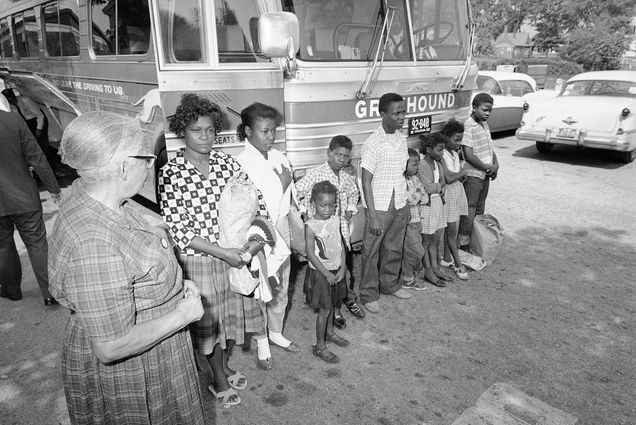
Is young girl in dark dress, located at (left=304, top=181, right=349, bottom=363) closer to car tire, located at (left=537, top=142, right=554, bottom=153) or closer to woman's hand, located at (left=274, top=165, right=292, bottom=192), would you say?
woman's hand, located at (left=274, top=165, right=292, bottom=192)

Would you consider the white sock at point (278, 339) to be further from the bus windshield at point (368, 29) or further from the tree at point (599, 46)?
the tree at point (599, 46)

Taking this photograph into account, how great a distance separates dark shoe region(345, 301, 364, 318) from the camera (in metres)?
3.72

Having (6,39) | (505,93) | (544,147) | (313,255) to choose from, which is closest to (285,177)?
(313,255)

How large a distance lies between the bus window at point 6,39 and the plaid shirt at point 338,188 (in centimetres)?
709

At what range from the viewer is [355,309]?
3750 millimetres

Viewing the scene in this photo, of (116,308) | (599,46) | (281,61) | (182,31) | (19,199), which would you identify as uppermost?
(599,46)

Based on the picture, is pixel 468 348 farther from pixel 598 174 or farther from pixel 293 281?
pixel 598 174

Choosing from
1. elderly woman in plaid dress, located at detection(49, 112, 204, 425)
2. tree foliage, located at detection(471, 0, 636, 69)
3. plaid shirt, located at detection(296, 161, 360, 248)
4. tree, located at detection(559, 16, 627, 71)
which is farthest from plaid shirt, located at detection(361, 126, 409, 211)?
tree foliage, located at detection(471, 0, 636, 69)

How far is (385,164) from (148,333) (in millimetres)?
2441

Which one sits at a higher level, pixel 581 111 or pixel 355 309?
pixel 581 111

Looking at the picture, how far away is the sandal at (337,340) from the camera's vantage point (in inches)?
131

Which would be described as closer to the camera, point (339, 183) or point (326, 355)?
point (326, 355)

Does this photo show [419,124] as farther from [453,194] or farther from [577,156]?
[577,156]

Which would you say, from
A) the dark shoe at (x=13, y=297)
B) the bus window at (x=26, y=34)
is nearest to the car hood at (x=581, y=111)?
the bus window at (x=26, y=34)
